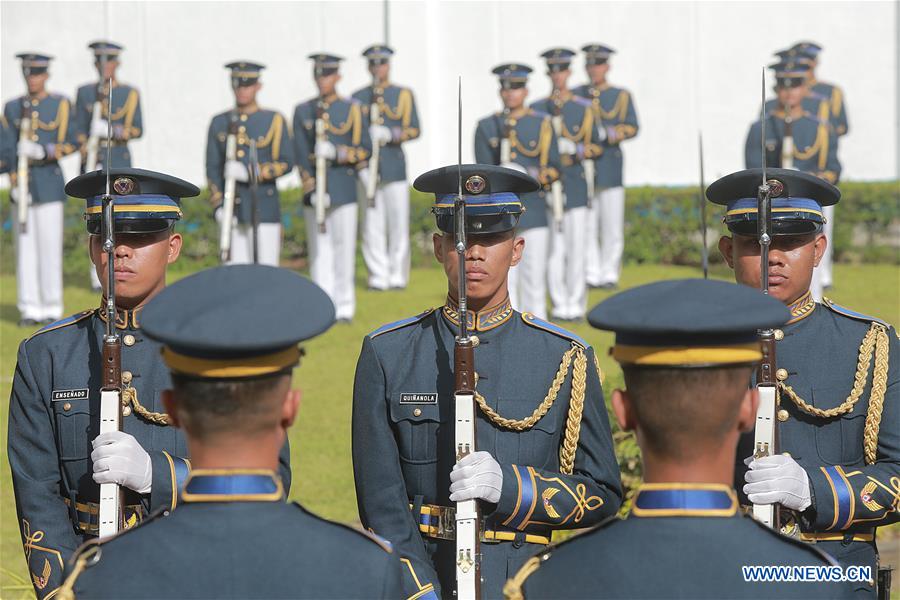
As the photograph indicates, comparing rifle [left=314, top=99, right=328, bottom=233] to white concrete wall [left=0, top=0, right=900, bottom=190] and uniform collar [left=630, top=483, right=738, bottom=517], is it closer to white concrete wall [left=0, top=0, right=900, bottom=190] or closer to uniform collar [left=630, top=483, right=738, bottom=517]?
white concrete wall [left=0, top=0, right=900, bottom=190]

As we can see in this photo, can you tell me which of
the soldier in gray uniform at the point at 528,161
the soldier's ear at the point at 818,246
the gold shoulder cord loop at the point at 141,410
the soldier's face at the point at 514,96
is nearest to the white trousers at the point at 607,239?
the soldier in gray uniform at the point at 528,161

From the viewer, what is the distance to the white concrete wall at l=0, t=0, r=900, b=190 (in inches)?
840

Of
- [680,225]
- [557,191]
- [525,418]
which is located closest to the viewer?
[525,418]

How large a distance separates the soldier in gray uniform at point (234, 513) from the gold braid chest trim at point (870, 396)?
2.24m

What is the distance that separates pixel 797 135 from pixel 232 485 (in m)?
12.5

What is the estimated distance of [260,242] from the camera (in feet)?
49.6

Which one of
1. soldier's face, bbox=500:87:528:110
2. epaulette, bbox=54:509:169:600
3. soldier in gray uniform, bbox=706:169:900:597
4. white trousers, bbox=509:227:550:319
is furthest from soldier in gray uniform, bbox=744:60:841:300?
epaulette, bbox=54:509:169:600

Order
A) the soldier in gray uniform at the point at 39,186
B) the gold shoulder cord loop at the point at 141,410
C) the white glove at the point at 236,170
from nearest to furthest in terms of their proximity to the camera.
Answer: the gold shoulder cord loop at the point at 141,410
the white glove at the point at 236,170
the soldier in gray uniform at the point at 39,186

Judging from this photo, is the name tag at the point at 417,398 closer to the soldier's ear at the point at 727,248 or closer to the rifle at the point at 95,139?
the soldier's ear at the point at 727,248

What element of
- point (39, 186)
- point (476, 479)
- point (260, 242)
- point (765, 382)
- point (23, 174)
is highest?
point (23, 174)

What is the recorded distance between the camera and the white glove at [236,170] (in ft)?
47.2

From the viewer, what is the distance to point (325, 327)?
11.3 ft

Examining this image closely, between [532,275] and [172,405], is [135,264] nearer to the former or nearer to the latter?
[172,405]

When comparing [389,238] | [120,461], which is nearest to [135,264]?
[120,461]
